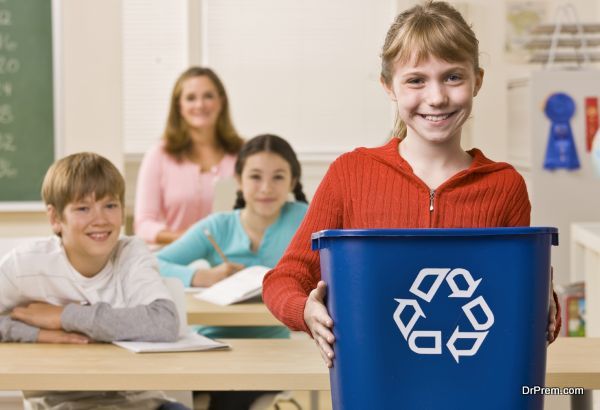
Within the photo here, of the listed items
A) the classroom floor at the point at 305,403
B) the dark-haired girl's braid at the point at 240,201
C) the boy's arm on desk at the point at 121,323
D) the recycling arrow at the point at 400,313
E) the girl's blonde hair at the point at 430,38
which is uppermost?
the girl's blonde hair at the point at 430,38

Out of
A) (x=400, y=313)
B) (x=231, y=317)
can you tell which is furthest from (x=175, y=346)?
(x=400, y=313)

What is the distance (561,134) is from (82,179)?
2.59 meters

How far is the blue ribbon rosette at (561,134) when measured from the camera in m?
4.43

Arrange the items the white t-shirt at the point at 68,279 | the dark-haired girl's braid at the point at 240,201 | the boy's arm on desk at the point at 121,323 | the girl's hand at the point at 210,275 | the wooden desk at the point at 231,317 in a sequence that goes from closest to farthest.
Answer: the boy's arm on desk at the point at 121,323 → the white t-shirt at the point at 68,279 → the wooden desk at the point at 231,317 → the girl's hand at the point at 210,275 → the dark-haired girl's braid at the point at 240,201

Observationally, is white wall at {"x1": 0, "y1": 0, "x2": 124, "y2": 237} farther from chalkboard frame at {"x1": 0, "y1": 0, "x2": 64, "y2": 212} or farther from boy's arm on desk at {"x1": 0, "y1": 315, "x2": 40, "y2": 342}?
boy's arm on desk at {"x1": 0, "y1": 315, "x2": 40, "y2": 342}

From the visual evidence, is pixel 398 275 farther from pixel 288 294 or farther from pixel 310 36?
pixel 310 36

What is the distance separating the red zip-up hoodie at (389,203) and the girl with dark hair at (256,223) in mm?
1730

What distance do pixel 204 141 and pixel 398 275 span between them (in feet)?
11.3

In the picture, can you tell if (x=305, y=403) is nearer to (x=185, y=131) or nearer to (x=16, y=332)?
(x=185, y=131)

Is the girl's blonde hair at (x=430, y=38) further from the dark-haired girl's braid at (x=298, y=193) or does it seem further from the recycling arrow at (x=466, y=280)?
the dark-haired girl's braid at (x=298, y=193)

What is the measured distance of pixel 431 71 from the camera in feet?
4.85

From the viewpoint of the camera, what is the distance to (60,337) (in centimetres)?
226

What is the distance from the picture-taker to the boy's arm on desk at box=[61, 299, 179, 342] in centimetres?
223

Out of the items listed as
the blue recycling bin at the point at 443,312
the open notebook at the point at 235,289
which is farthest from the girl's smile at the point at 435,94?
the open notebook at the point at 235,289
